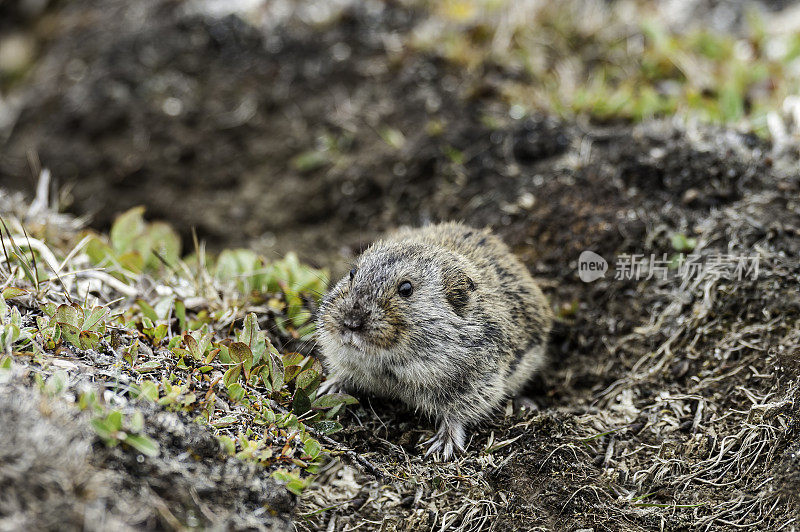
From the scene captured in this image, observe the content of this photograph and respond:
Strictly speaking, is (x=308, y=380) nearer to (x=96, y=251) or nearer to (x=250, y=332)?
(x=250, y=332)

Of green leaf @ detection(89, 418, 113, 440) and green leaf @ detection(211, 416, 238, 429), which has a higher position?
green leaf @ detection(89, 418, 113, 440)

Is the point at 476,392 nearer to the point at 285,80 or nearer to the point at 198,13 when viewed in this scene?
the point at 285,80

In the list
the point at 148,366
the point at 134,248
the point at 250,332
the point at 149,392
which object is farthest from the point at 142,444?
the point at 134,248

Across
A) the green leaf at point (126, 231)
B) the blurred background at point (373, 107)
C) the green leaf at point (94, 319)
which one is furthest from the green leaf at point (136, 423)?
the blurred background at point (373, 107)

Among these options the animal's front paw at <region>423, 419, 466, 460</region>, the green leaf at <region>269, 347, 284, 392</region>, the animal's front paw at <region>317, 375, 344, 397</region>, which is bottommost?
the animal's front paw at <region>423, 419, 466, 460</region>

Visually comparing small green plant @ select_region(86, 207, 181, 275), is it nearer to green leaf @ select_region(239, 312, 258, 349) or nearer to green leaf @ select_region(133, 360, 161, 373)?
green leaf @ select_region(239, 312, 258, 349)

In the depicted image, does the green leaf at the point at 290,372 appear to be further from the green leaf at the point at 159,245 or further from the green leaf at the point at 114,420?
the green leaf at the point at 159,245

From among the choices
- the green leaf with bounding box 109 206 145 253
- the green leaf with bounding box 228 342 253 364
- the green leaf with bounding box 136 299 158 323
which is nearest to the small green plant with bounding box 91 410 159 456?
the green leaf with bounding box 228 342 253 364

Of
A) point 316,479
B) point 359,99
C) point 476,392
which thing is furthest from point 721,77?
point 316,479
